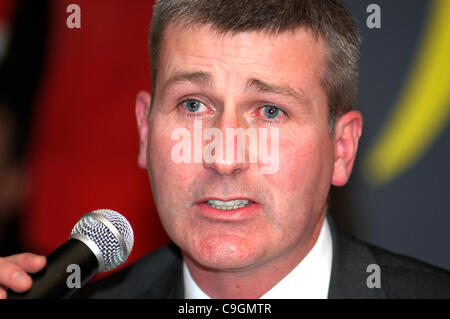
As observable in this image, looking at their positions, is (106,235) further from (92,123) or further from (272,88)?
(92,123)

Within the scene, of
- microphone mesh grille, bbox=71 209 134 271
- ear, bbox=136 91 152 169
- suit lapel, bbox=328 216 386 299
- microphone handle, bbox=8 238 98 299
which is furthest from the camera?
ear, bbox=136 91 152 169

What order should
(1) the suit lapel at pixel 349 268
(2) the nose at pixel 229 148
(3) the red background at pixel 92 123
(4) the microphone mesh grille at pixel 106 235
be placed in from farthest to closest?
(3) the red background at pixel 92 123, (1) the suit lapel at pixel 349 268, (2) the nose at pixel 229 148, (4) the microphone mesh grille at pixel 106 235

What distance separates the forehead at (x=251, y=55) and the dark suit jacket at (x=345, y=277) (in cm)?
68

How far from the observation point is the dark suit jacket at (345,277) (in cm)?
204

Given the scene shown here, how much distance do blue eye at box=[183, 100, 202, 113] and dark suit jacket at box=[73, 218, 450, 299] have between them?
70 centimetres

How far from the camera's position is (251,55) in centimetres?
183

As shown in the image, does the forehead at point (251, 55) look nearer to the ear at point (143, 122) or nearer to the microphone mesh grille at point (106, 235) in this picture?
the ear at point (143, 122)

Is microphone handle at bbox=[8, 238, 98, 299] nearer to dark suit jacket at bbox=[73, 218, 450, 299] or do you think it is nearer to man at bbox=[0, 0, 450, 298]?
man at bbox=[0, 0, 450, 298]

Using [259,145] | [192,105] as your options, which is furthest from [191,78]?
[259,145]

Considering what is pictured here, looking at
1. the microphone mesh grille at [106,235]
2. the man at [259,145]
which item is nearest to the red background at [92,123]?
the man at [259,145]

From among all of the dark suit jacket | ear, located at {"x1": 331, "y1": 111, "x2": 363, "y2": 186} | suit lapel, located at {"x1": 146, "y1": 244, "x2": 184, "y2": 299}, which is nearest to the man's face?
ear, located at {"x1": 331, "y1": 111, "x2": 363, "y2": 186}

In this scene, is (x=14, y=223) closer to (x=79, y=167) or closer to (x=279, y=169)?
(x=79, y=167)

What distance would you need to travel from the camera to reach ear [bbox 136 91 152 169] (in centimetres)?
219

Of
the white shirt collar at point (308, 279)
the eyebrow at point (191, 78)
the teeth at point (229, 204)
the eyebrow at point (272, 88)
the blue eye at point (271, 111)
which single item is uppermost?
the eyebrow at point (191, 78)
